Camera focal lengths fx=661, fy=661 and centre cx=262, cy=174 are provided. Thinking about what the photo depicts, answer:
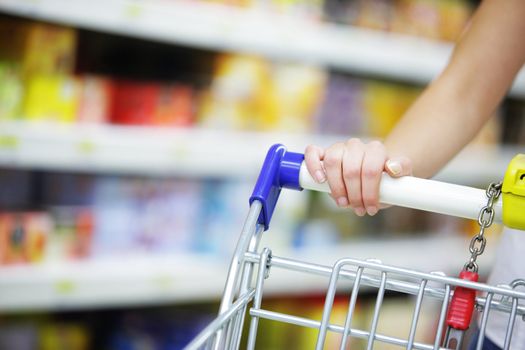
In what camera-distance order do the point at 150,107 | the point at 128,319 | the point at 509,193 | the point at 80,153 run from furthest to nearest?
1. the point at 128,319
2. the point at 150,107
3. the point at 80,153
4. the point at 509,193

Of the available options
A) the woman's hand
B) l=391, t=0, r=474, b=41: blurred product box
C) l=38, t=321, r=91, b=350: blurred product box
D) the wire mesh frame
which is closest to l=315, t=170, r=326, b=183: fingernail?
the woman's hand

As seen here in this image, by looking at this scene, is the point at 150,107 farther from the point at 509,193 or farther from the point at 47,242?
the point at 509,193

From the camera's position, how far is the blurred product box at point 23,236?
184cm

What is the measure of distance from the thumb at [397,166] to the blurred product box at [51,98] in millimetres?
1337

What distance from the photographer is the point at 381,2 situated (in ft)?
8.04

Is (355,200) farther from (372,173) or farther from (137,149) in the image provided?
(137,149)

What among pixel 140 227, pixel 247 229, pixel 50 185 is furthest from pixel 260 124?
pixel 247 229

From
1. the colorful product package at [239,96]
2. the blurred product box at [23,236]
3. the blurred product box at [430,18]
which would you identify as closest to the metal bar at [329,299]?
the blurred product box at [23,236]

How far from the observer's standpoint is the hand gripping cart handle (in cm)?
67

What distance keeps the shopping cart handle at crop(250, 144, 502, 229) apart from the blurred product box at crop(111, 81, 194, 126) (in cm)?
130

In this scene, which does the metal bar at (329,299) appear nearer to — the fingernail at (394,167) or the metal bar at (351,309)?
the metal bar at (351,309)

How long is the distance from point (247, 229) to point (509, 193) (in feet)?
0.93

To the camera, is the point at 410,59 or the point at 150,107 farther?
the point at 410,59

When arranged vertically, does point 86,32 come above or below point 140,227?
above
